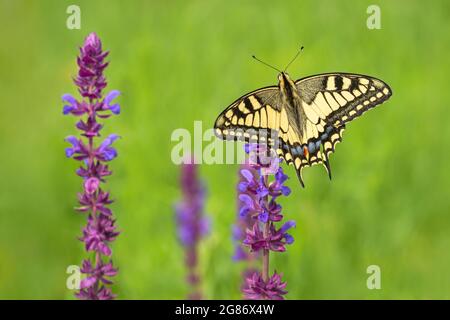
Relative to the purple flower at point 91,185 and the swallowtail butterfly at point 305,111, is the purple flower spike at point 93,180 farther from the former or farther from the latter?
the swallowtail butterfly at point 305,111

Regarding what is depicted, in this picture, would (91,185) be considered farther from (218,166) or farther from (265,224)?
(218,166)

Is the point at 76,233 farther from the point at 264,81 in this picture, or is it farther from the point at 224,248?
the point at 264,81

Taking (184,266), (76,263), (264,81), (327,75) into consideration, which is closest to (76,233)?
(76,263)

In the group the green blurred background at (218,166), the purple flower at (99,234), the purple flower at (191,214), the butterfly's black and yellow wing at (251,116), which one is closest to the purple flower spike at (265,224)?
the butterfly's black and yellow wing at (251,116)

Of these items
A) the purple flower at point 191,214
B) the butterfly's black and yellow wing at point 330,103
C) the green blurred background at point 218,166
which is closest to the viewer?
the butterfly's black and yellow wing at point 330,103

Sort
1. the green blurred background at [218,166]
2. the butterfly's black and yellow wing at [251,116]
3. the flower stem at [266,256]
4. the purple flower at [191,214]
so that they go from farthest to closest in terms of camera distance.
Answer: the green blurred background at [218,166]
the purple flower at [191,214]
the butterfly's black and yellow wing at [251,116]
the flower stem at [266,256]

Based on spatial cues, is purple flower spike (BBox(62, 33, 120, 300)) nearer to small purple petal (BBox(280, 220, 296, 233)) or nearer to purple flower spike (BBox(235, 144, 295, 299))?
purple flower spike (BBox(235, 144, 295, 299))

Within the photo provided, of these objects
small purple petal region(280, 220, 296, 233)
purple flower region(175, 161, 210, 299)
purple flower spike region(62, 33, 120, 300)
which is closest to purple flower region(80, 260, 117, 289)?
purple flower spike region(62, 33, 120, 300)
